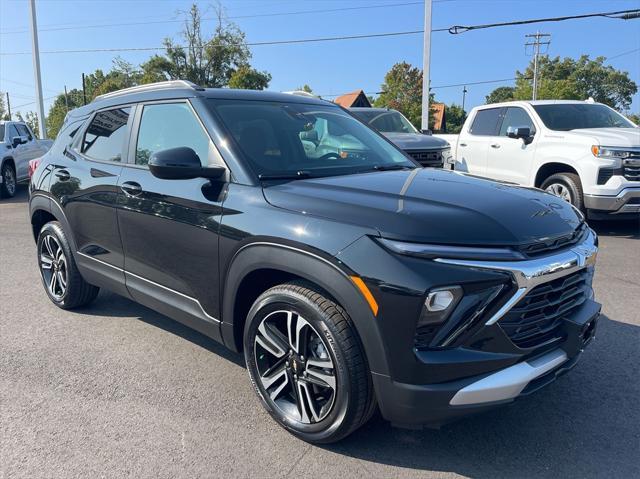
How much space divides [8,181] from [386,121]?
9283mm

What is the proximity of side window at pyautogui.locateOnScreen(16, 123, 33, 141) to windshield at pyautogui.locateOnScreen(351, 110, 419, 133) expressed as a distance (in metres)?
9.25

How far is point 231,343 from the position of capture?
3.17 metres

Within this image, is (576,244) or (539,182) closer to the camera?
(576,244)

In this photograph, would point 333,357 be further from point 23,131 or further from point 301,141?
point 23,131

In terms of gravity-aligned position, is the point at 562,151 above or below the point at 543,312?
above

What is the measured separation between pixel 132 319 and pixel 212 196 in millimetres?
2082

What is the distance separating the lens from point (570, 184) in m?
7.84

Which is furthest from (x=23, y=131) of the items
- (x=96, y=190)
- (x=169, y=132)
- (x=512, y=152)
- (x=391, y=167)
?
(x=391, y=167)

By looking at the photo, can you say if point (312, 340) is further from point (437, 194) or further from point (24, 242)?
point (24, 242)

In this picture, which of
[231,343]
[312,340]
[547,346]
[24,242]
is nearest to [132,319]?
[231,343]

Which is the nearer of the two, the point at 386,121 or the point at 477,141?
the point at 477,141

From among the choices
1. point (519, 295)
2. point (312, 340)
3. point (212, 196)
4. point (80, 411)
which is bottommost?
point (80, 411)

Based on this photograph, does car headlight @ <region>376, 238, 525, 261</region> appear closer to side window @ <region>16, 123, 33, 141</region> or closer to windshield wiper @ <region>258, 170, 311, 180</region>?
windshield wiper @ <region>258, 170, 311, 180</region>

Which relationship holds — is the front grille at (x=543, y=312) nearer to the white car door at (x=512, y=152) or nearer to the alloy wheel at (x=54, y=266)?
the alloy wheel at (x=54, y=266)
